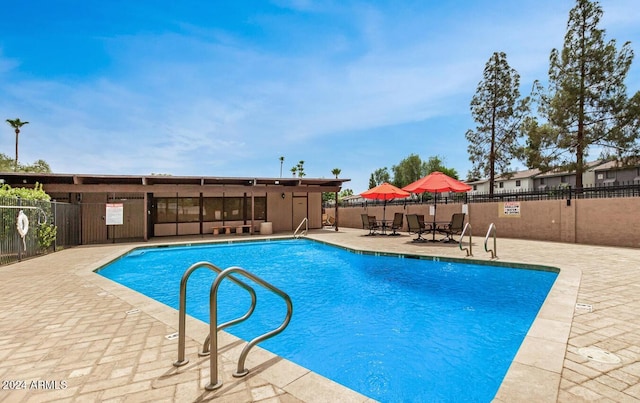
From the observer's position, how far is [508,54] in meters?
20.2

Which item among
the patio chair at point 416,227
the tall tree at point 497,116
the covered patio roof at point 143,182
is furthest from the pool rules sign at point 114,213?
the tall tree at point 497,116

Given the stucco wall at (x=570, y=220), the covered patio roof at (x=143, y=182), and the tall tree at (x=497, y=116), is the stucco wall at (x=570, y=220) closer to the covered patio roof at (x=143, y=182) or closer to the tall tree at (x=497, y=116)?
the covered patio roof at (x=143, y=182)

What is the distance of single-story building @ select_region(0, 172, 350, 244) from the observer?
12.6 metres

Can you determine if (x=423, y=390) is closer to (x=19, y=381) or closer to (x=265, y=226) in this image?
(x=19, y=381)

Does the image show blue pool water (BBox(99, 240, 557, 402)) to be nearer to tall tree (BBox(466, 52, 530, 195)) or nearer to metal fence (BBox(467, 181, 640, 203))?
metal fence (BBox(467, 181, 640, 203))

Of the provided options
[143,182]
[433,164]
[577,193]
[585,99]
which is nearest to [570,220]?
[577,193]

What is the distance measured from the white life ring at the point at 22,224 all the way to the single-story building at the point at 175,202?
4038 mm

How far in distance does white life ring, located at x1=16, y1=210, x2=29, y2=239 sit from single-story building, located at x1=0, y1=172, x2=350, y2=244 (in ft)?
13.2

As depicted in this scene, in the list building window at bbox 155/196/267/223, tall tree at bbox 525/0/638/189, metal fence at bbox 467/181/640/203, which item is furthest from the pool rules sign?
tall tree at bbox 525/0/638/189

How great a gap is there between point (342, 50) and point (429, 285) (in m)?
9.03

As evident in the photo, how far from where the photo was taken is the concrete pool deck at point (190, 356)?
203cm

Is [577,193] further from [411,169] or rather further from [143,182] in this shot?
[411,169]

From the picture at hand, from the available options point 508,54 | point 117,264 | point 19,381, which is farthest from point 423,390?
point 508,54

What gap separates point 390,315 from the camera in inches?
189
